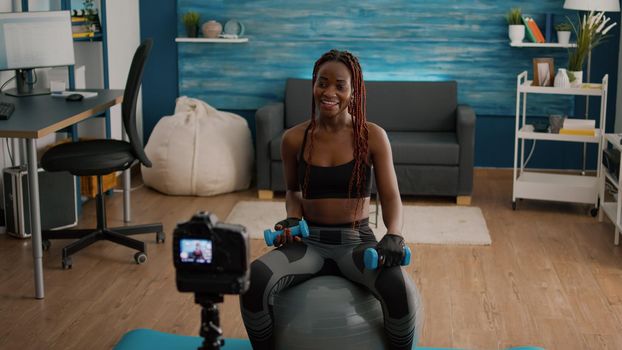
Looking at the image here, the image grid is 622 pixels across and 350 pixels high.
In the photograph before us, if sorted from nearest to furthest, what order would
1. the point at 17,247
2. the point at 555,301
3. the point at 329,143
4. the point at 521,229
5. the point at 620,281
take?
the point at 329,143 < the point at 555,301 < the point at 620,281 < the point at 17,247 < the point at 521,229

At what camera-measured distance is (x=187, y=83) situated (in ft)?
21.3

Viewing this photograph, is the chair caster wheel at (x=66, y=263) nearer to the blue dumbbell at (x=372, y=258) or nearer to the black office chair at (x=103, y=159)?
the black office chair at (x=103, y=159)

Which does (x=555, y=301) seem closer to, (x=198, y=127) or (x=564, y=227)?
(x=564, y=227)

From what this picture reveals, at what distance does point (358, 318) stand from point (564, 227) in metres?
2.67

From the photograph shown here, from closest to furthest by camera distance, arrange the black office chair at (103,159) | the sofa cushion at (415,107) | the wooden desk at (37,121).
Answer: the wooden desk at (37,121), the black office chair at (103,159), the sofa cushion at (415,107)

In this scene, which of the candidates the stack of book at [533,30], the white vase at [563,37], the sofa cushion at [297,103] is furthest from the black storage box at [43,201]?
the white vase at [563,37]

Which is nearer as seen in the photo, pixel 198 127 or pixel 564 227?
pixel 564 227

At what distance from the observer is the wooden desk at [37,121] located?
3.76 metres

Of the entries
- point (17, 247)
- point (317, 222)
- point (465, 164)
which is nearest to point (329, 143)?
point (317, 222)

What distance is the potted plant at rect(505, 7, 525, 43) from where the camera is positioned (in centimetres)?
593

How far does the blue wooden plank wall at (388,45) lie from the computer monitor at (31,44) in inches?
62.4

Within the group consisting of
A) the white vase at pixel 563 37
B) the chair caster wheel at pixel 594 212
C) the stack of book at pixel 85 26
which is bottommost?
the chair caster wheel at pixel 594 212

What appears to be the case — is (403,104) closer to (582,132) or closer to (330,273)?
(582,132)

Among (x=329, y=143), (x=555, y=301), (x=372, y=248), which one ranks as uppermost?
(x=329, y=143)
